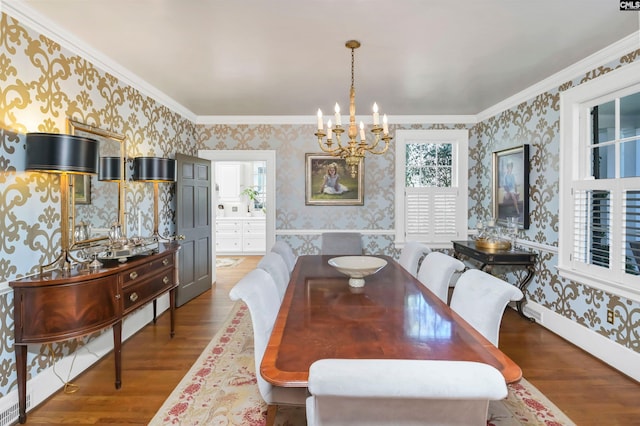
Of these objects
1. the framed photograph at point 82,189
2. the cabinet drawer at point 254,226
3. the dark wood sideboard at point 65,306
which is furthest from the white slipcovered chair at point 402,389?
the cabinet drawer at point 254,226

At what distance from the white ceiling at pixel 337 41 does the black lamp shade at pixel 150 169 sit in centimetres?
85

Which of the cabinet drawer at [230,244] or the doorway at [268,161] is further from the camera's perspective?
the cabinet drawer at [230,244]

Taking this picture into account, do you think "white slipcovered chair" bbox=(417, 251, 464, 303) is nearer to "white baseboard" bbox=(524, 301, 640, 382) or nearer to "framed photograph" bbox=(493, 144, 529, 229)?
"white baseboard" bbox=(524, 301, 640, 382)

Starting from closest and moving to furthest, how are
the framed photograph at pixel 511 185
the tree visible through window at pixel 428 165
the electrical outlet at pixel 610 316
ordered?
the electrical outlet at pixel 610 316 < the framed photograph at pixel 511 185 < the tree visible through window at pixel 428 165

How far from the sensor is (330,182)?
16.2 ft

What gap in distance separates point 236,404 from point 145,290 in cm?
123

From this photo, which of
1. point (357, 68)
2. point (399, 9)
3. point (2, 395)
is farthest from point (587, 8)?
point (2, 395)

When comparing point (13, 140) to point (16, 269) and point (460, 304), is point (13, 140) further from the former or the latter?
point (460, 304)

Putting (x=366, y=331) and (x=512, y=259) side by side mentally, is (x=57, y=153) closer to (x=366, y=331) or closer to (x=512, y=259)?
(x=366, y=331)

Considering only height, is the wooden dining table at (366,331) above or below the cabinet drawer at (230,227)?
below

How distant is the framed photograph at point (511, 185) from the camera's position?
378 centimetres

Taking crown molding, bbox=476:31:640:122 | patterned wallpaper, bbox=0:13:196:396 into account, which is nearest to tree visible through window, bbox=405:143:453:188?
crown molding, bbox=476:31:640:122

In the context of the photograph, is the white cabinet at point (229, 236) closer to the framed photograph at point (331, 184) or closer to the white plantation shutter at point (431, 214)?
the framed photograph at point (331, 184)

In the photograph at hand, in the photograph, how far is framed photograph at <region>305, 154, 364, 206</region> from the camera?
16.1 ft
